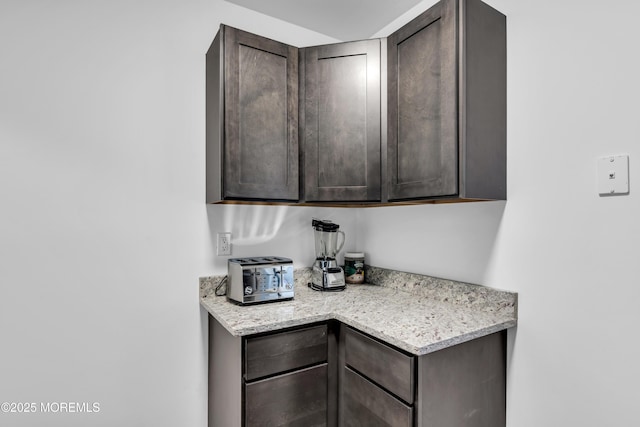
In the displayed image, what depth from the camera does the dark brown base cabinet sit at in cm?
112

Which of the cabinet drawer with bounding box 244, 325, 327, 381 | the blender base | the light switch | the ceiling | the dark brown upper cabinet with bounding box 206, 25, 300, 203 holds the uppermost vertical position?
the ceiling

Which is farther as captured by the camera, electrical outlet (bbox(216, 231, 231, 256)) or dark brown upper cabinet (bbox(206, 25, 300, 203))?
electrical outlet (bbox(216, 231, 231, 256))

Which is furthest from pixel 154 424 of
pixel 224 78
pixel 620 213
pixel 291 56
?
pixel 620 213

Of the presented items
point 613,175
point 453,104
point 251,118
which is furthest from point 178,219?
point 613,175

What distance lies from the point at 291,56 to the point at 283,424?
1.69 metres

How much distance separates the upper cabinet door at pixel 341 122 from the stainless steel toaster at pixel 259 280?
15.1 inches

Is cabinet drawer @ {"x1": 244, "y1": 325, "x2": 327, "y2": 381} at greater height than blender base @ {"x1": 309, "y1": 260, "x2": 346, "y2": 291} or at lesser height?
lesser

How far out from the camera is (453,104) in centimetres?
123

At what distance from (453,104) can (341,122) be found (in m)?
0.58

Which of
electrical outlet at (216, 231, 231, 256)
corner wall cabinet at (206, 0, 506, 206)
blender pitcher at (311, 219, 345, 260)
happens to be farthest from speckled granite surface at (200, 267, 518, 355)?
corner wall cabinet at (206, 0, 506, 206)

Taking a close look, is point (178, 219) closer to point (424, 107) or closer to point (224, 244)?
point (224, 244)

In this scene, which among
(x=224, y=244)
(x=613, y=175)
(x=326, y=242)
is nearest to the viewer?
(x=613, y=175)

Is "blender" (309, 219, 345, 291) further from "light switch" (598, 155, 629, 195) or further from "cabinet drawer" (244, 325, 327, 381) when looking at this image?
"light switch" (598, 155, 629, 195)

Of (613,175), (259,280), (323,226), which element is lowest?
(259,280)
